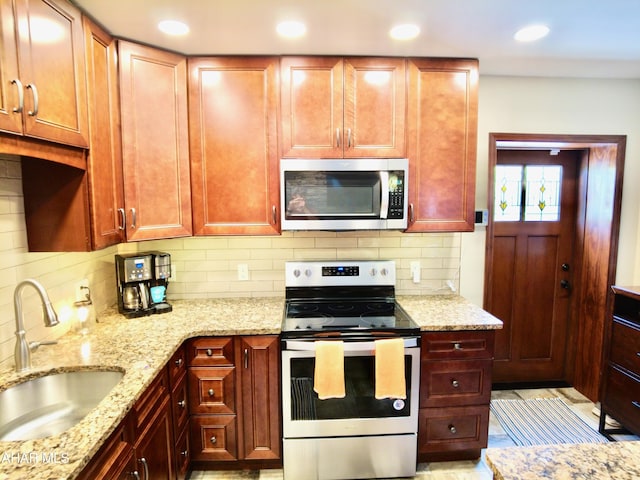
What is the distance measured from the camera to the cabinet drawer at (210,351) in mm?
1958

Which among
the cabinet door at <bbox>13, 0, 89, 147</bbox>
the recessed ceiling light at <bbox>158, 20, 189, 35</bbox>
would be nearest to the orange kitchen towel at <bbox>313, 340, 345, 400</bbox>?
the cabinet door at <bbox>13, 0, 89, 147</bbox>

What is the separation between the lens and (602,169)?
274cm

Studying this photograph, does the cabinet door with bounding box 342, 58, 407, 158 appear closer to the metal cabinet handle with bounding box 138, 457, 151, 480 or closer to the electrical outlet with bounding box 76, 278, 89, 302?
the electrical outlet with bounding box 76, 278, 89, 302

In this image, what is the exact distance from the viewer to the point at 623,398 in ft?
7.53

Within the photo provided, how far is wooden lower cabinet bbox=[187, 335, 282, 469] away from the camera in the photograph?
197 centimetres

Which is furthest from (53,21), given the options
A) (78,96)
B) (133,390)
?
(133,390)

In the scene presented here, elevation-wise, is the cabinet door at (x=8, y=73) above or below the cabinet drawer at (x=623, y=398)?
above

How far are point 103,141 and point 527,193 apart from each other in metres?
3.01

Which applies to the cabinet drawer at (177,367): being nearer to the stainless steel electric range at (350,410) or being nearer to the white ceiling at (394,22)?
the stainless steel electric range at (350,410)

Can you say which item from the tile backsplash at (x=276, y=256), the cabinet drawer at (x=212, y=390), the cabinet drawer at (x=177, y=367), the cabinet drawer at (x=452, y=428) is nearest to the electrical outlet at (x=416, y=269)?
the tile backsplash at (x=276, y=256)

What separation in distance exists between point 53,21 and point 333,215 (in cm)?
151

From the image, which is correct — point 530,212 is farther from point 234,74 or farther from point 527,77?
point 234,74

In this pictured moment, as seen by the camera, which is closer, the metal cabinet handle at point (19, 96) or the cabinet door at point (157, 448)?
the metal cabinet handle at point (19, 96)

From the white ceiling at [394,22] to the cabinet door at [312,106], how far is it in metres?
0.08
